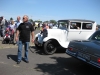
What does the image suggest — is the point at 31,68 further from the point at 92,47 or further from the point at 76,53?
the point at 92,47

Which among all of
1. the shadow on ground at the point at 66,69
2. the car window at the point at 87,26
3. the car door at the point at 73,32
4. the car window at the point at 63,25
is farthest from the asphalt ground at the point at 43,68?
the car window at the point at 87,26

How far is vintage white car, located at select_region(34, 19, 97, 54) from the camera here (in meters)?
7.25

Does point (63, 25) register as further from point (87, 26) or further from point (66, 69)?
point (66, 69)

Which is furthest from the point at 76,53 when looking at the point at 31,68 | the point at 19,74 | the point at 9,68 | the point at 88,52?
the point at 9,68

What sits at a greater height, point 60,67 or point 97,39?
point 97,39

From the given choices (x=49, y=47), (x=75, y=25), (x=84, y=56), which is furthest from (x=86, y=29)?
(x=84, y=56)

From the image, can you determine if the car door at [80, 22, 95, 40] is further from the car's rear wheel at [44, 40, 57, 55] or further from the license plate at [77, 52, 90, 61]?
the license plate at [77, 52, 90, 61]

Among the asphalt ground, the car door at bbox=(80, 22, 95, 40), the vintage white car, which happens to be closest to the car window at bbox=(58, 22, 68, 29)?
the vintage white car

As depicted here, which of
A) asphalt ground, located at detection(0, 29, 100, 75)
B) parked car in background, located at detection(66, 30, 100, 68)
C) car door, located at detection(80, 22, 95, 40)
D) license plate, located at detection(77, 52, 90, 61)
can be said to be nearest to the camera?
parked car in background, located at detection(66, 30, 100, 68)

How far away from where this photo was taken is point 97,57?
13.3ft

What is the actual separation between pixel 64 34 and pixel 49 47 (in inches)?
41.9

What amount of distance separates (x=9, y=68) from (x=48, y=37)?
2670mm

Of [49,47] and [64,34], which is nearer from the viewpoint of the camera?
[49,47]

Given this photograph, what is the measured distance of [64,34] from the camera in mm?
7621
